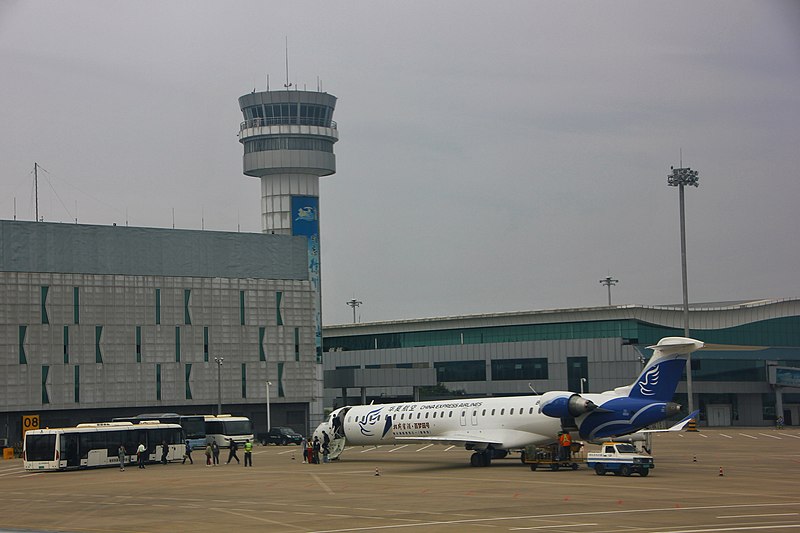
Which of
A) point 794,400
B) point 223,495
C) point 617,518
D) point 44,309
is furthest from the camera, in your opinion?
point 794,400

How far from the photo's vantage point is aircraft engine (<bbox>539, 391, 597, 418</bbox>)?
50281 millimetres

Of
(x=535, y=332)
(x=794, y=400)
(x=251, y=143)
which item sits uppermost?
(x=251, y=143)

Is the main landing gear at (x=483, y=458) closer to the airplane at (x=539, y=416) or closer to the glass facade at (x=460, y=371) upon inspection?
the airplane at (x=539, y=416)

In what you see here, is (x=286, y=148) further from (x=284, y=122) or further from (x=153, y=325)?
(x=153, y=325)

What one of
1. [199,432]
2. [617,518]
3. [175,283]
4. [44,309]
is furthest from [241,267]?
[617,518]

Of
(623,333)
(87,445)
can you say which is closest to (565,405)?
(87,445)

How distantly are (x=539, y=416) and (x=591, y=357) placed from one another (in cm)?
6176

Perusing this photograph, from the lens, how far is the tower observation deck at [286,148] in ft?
470

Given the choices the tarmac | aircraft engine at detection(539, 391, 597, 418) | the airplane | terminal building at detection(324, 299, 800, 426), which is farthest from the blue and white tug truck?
terminal building at detection(324, 299, 800, 426)

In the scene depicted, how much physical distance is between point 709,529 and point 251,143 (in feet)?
A: 411

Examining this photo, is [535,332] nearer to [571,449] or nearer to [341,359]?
[341,359]

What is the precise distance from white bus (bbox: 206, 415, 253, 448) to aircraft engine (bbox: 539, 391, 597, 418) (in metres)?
38.0

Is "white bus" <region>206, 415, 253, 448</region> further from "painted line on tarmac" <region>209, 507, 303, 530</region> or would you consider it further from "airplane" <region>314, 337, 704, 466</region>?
"painted line on tarmac" <region>209, 507, 303, 530</region>

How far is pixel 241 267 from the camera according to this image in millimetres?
109250
